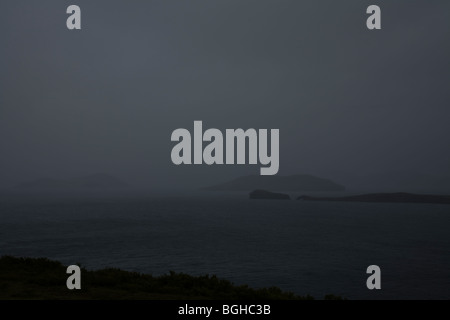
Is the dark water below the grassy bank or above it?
below

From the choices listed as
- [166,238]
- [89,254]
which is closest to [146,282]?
[89,254]

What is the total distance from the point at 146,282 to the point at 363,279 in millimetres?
31057

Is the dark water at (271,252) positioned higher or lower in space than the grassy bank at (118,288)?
lower

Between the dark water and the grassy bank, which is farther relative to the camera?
the dark water

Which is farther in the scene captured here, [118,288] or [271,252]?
[271,252]

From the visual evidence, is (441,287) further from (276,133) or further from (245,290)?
(245,290)

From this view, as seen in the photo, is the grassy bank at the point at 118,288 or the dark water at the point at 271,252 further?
the dark water at the point at 271,252

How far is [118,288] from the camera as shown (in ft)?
49.3

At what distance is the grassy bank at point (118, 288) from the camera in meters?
13.5

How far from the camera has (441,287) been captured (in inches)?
1382

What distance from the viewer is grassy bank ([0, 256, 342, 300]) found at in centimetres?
1352

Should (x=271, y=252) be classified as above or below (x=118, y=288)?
below
